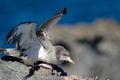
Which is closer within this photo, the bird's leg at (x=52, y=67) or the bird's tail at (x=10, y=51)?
the bird's leg at (x=52, y=67)

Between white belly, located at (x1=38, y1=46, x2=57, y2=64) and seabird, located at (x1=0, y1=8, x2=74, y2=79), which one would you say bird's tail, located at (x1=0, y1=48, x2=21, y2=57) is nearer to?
seabird, located at (x1=0, y1=8, x2=74, y2=79)

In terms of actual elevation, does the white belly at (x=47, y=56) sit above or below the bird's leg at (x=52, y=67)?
above

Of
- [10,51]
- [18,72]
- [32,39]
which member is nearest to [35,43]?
[32,39]

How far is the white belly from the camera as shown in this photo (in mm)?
7809

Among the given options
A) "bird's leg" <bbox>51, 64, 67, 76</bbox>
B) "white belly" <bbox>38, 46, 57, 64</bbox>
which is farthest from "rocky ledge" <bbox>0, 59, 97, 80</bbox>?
"white belly" <bbox>38, 46, 57, 64</bbox>

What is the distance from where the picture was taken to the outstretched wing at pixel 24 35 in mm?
7570

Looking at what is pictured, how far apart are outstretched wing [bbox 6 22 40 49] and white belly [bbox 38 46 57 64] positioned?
0.41 feet

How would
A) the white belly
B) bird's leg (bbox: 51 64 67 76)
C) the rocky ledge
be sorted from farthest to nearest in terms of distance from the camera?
the white belly → bird's leg (bbox: 51 64 67 76) → the rocky ledge

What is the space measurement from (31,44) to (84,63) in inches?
Result: 134

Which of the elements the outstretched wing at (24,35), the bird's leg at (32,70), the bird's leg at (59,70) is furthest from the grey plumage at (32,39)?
the bird's leg at (32,70)

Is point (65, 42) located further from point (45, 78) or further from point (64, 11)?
point (45, 78)

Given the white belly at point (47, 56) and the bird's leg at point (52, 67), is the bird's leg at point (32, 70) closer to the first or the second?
the bird's leg at point (52, 67)

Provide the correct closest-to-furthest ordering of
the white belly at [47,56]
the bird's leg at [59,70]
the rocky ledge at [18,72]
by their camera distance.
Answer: the rocky ledge at [18,72] → the bird's leg at [59,70] → the white belly at [47,56]

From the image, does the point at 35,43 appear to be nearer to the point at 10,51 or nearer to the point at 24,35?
the point at 24,35
